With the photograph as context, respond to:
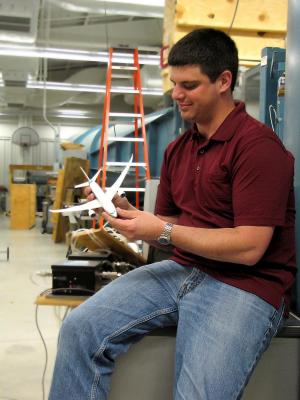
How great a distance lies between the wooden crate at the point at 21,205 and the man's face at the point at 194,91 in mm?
7647

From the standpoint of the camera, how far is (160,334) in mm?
1400

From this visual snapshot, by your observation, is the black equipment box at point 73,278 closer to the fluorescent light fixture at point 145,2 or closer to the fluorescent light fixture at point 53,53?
the fluorescent light fixture at point 145,2

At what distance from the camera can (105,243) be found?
7.22 ft

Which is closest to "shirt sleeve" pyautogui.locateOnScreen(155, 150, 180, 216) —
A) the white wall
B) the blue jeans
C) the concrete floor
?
the blue jeans

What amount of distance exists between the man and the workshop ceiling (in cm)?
355

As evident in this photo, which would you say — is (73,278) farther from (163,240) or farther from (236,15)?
(236,15)

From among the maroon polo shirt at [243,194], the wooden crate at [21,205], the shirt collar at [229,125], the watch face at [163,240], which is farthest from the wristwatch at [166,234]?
the wooden crate at [21,205]

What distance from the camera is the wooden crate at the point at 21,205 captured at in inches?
339

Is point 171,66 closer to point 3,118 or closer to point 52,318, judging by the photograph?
point 52,318

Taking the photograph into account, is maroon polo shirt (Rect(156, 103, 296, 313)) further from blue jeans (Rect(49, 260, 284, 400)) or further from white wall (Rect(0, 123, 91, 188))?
white wall (Rect(0, 123, 91, 188))

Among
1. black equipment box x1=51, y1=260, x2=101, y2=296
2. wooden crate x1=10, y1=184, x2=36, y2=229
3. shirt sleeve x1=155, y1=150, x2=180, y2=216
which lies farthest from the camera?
wooden crate x1=10, y1=184, x2=36, y2=229

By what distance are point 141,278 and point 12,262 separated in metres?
4.15

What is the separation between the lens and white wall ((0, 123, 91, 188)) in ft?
48.5

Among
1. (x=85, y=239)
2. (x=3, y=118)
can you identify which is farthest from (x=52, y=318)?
(x=3, y=118)
